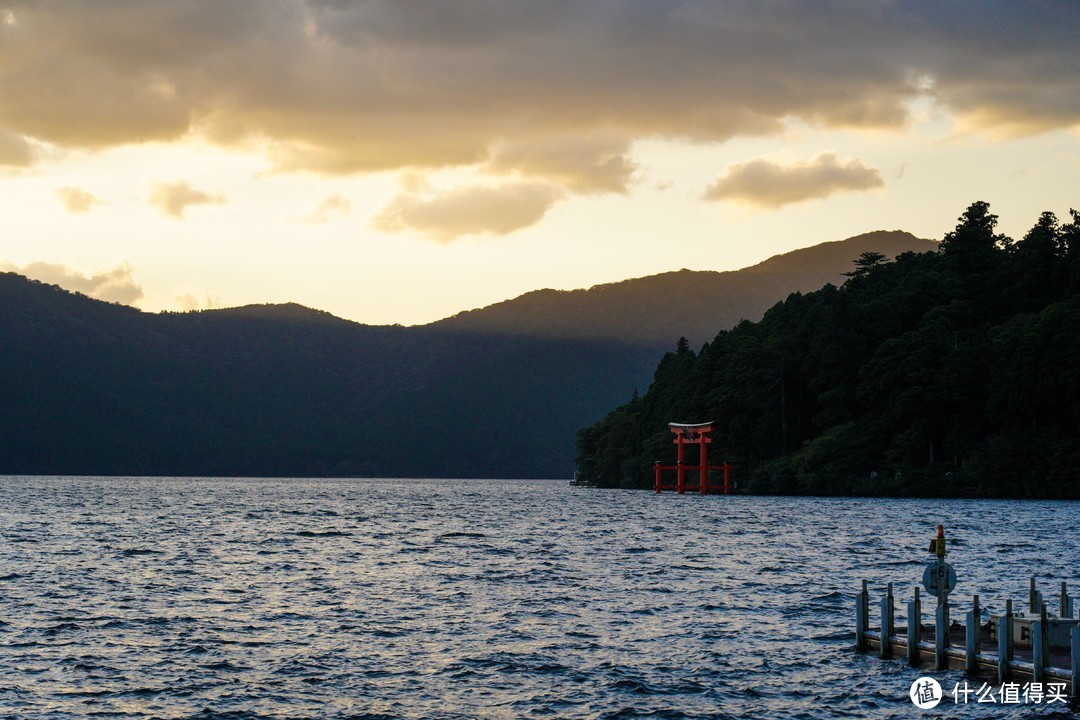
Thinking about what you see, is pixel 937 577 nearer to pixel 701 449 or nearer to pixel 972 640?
pixel 972 640

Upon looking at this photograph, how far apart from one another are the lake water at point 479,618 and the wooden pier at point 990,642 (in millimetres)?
845

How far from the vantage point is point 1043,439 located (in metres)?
139

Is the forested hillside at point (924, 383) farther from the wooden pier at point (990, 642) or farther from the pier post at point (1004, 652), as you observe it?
the pier post at point (1004, 652)

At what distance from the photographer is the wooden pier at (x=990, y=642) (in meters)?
31.0

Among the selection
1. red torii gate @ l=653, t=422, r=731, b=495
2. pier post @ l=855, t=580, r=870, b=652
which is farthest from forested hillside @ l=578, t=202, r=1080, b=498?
pier post @ l=855, t=580, r=870, b=652

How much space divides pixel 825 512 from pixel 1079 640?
303 ft

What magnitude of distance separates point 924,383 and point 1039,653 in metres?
122

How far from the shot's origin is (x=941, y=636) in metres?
34.2

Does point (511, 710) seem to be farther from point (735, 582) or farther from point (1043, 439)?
point (1043, 439)

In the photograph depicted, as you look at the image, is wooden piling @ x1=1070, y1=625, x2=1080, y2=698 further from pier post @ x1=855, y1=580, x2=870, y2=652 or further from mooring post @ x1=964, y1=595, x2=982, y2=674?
pier post @ x1=855, y1=580, x2=870, y2=652

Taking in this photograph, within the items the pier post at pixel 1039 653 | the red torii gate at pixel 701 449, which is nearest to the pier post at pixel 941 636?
the pier post at pixel 1039 653

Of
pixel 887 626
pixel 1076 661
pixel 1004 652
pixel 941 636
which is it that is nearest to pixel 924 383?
pixel 887 626

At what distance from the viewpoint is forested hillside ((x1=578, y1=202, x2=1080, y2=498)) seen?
13962cm

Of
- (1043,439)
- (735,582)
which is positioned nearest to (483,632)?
(735,582)
